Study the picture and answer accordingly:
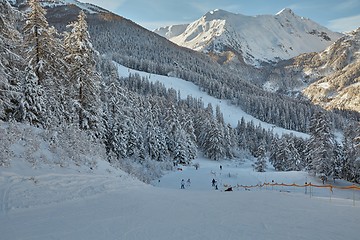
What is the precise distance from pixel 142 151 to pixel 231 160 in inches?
1473

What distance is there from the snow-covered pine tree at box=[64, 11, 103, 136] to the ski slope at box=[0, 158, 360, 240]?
11813mm

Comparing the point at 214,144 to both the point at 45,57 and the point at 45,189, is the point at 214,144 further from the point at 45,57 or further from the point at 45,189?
the point at 45,189

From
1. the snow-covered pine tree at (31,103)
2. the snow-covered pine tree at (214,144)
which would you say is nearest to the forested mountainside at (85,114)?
the snow-covered pine tree at (31,103)

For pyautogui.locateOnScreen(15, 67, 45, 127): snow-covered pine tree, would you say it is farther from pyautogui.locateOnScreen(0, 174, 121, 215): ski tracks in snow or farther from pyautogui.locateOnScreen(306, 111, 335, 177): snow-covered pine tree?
pyautogui.locateOnScreen(306, 111, 335, 177): snow-covered pine tree

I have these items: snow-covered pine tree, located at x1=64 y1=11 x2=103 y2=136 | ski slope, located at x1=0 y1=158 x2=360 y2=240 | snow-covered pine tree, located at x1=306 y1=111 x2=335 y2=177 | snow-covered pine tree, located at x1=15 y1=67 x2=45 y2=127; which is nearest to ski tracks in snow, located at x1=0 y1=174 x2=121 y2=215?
ski slope, located at x1=0 y1=158 x2=360 y2=240

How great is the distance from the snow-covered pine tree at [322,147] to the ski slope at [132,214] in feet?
95.6

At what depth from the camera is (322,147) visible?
132 ft

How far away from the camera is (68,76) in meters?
27.5

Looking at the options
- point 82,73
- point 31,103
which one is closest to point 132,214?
point 31,103

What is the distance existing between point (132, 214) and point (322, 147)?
37.1m

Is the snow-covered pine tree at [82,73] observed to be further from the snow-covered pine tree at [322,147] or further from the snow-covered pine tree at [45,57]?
the snow-covered pine tree at [322,147]

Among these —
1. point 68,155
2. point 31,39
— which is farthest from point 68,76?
point 68,155

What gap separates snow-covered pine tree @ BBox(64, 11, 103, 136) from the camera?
1014 inches

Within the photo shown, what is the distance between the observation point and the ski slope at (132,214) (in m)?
8.47
